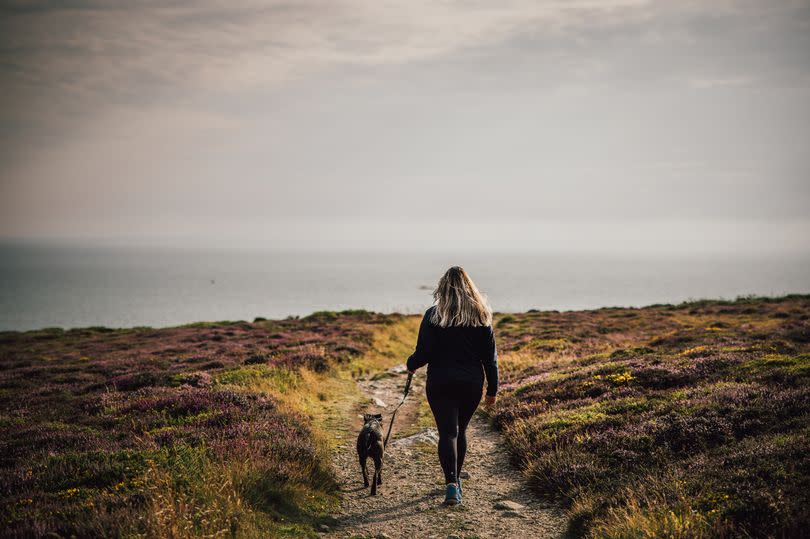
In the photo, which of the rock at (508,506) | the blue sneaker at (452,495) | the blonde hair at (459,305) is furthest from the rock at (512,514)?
the blonde hair at (459,305)

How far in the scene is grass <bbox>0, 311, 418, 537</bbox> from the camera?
575 centimetres

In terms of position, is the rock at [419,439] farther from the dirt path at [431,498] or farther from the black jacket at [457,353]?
the black jacket at [457,353]

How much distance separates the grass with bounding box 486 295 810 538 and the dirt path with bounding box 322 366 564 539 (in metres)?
0.51

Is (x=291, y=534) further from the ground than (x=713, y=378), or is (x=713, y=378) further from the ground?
(x=713, y=378)

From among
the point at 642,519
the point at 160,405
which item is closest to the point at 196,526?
the point at 642,519

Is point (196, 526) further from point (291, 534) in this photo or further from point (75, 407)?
point (75, 407)

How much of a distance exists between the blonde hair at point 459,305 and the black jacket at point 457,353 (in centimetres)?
12

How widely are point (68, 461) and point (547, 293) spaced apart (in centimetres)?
14725

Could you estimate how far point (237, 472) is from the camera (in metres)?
7.03

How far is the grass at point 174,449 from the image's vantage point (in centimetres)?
575

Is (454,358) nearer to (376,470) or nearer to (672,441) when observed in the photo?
(376,470)

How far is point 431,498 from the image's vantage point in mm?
8242

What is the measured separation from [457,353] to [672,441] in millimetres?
4641

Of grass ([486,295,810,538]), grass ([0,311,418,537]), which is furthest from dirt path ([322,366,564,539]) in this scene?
grass ([0,311,418,537])
